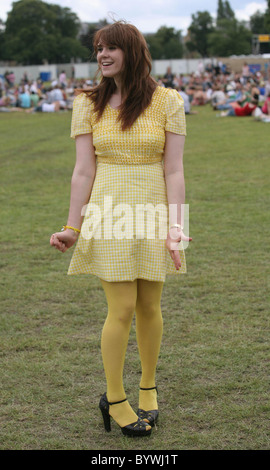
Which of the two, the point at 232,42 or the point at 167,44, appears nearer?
the point at 232,42

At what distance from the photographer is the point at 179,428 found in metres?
3.41

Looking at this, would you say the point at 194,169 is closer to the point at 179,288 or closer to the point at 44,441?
the point at 179,288

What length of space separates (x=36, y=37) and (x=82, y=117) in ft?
341

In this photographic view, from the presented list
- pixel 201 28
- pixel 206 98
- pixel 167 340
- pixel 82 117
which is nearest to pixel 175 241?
A: pixel 82 117

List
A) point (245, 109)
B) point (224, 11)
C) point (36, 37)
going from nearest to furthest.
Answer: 1. point (245, 109)
2. point (36, 37)
3. point (224, 11)

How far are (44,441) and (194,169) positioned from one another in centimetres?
953

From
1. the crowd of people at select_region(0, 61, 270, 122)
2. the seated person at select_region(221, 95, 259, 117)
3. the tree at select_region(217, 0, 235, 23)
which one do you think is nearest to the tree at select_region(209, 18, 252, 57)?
the tree at select_region(217, 0, 235, 23)

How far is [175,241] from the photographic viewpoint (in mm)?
3145

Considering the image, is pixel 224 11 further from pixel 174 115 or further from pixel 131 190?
pixel 131 190

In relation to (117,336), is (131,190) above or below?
above

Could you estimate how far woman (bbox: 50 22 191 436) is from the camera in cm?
313

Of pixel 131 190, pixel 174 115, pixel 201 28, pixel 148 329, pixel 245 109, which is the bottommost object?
pixel 148 329

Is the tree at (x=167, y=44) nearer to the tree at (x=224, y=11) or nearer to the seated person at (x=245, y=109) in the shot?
the tree at (x=224, y=11)

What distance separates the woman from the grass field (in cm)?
49
